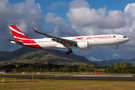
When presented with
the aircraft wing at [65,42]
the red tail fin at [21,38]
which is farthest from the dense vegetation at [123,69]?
the red tail fin at [21,38]

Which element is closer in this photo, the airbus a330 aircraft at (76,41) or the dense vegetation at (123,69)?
the airbus a330 aircraft at (76,41)

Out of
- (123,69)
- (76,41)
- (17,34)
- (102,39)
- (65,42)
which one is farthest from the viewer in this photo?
(123,69)

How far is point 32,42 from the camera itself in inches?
1957

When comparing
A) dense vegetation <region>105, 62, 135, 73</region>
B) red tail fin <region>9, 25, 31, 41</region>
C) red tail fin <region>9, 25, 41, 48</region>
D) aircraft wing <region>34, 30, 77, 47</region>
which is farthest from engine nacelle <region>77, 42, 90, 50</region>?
dense vegetation <region>105, 62, 135, 73</region>

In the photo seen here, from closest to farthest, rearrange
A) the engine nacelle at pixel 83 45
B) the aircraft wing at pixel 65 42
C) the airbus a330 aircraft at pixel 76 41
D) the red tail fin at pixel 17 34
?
the airbus a330 aircraft at pixel 76 41 < the engine nacelle at pixel 83 45 < the aircraft wing at pixel 65 42 < the red tail fin at pixel 17 34

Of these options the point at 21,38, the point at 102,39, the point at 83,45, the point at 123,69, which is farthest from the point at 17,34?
the point at 123,69

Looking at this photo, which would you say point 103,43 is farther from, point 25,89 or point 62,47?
point 25,89

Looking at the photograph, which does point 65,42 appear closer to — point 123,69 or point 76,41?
point 76,41

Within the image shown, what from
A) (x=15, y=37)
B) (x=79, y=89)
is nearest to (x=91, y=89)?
(x=79, y=89)

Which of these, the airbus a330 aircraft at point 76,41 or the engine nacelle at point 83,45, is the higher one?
the airbus a330 aircraft at point 76,41

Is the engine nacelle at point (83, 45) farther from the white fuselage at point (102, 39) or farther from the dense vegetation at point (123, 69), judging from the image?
the dense vegetation at point (123, 69)

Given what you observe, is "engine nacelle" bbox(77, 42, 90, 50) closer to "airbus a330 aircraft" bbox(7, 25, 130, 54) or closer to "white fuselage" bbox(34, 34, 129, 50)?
"airbus a330 aircraft" bbox(7, 25, 130, 54)

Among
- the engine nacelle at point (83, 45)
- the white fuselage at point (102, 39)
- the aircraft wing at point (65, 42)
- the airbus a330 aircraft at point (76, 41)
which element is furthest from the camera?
the aircraft wing at point (65, 42)

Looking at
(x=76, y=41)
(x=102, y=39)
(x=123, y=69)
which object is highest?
(x=102, y=39)
